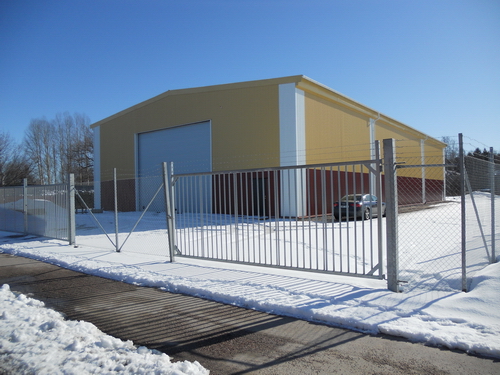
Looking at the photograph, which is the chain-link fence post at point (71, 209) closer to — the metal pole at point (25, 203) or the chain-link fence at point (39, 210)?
the chain-link fence at point (39, 210)

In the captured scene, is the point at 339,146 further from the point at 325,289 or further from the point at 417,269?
the point at 325,289

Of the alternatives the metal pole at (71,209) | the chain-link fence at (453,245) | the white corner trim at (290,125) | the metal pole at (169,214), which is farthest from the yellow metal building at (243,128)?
the metal pole at (169,214)

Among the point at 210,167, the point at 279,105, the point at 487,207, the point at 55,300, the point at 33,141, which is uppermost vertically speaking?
the point at 33,141

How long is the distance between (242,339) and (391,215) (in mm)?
2898

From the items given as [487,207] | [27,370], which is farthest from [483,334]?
[487,207]

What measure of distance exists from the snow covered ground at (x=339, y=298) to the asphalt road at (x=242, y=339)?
0.19 meters

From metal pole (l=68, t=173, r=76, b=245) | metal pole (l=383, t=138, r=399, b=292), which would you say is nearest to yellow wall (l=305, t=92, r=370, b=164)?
metal pole (l=68, t=173, r=76, b=245)

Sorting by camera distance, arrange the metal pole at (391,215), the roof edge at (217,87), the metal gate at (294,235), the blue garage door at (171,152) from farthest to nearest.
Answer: the blue garage door at (171,152) < the roof edge at (217,87) < the metal gate at (294,235) < the metal pole at (391,215)

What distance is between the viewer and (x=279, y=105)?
19.5 meters

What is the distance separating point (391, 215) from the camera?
5395mm

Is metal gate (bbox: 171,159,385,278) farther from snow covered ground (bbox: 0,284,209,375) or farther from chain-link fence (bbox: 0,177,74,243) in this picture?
chain-link fence (bbox: 0,177,74,243)

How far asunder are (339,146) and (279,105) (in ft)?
15.9

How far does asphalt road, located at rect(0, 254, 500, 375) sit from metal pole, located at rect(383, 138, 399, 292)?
157 cm

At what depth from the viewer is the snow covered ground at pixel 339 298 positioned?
397cm
